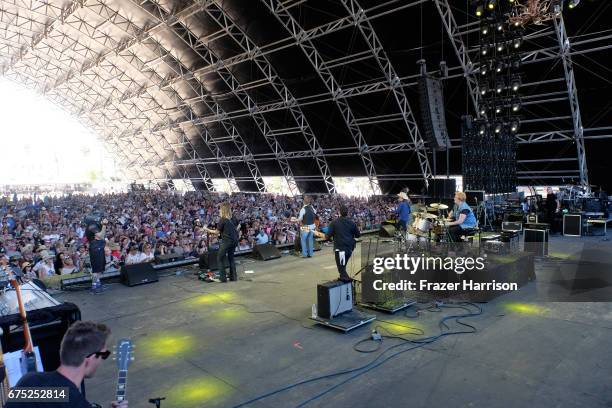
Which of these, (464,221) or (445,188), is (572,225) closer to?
(445,188)

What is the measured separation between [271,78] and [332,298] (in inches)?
816

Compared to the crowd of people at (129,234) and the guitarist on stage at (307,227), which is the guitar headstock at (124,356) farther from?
the guitarist on stage at (307,227)

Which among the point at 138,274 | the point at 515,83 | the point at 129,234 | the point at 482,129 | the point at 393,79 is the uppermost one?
the point at 393,79

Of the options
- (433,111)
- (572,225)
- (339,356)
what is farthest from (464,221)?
(572,225)

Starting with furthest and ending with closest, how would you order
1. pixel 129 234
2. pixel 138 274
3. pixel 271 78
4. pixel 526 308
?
pixel 271 78, pixel 129 234, pixel 138 274, pixel 526 308

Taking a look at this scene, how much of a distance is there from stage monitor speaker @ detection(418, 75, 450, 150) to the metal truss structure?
415 centimetres

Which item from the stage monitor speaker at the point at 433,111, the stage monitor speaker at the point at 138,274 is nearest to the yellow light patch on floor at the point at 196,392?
the stage monitor speaker at the point at 138,274

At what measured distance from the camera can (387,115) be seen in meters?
22.2

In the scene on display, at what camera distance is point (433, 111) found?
1486cm

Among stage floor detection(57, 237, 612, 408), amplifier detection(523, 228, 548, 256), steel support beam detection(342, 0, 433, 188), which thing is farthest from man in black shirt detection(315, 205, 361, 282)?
steel support beam detection(342, 0, 433, 188)

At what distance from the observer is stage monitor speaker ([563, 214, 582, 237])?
1377 centimetres

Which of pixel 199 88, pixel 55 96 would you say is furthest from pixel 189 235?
pixel 55 96

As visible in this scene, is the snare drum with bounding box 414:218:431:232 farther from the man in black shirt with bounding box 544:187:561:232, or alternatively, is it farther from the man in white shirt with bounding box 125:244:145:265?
the man in black shirt with bounding box 544:187:561:232

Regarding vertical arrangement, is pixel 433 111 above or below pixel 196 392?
above
